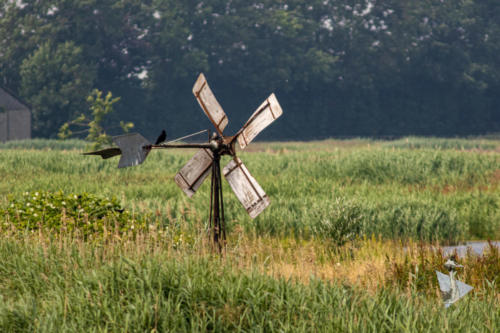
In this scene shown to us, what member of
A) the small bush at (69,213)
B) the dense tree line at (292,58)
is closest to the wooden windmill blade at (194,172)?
the small bush at (69,213)

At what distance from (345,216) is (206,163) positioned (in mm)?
3968

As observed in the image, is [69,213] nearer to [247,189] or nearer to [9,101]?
[247,189]

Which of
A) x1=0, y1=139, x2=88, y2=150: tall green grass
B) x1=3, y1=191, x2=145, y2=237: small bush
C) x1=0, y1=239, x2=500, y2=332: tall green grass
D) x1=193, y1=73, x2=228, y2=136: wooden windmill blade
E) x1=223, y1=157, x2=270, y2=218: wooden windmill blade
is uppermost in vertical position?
x1=193, y1=73, x2=228, y2=136: wooden windmill blade

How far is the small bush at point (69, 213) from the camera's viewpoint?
36.0 ft

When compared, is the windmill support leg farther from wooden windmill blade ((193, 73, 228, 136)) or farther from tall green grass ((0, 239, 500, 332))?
tall green grass ((0, 239, 500, 332))

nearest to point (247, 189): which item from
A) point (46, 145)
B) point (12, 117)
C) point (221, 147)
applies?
point (221, 147)

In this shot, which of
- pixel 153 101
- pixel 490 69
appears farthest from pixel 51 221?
pixel 490 69

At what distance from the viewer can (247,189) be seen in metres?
8.27

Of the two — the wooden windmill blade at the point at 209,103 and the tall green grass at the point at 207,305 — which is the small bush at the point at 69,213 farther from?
the tall green grass at the point at 207,305

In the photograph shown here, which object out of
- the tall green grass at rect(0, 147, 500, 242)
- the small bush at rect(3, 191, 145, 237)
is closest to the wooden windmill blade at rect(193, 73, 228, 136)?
the tall green grass at rect(0, 147, 500, 242)

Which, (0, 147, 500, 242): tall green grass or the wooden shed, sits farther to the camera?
the wooden shed

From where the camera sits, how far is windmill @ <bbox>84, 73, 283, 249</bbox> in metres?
8.14

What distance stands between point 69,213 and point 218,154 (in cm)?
390

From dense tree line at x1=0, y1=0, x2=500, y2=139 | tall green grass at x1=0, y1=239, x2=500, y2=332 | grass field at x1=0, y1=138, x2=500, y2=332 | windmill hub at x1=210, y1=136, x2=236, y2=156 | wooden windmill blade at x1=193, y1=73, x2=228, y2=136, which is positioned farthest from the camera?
dense tree line at x1=0, y1=0, x2=500, y2=139
